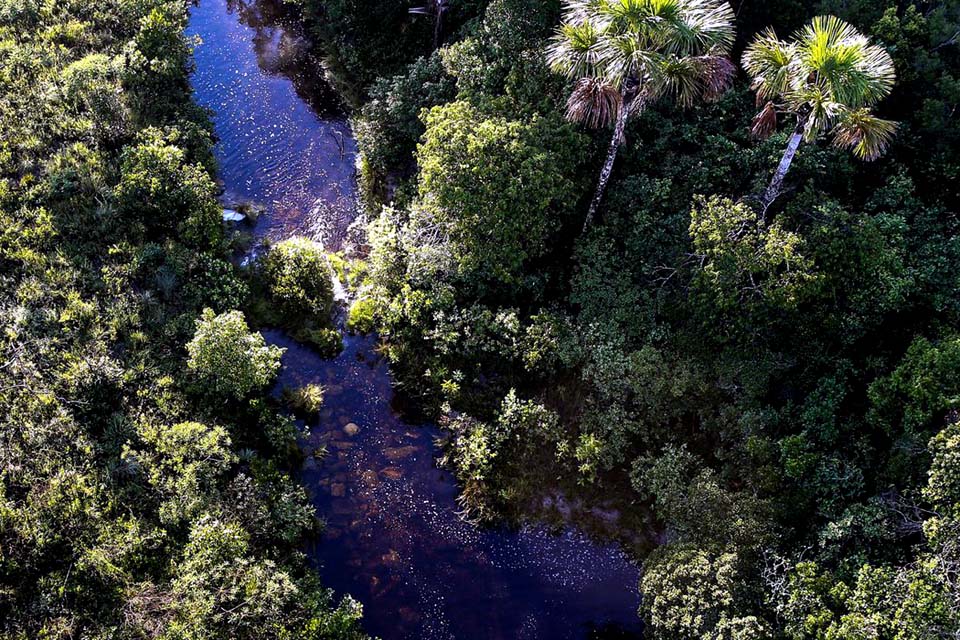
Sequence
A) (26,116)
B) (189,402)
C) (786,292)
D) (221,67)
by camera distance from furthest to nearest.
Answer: (221,67) → (26,116) → (189,402) → (786,292)

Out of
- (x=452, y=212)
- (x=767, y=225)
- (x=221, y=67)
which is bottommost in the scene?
(x=452, y=212)

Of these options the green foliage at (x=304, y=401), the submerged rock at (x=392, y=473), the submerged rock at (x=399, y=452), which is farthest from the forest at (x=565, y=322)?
the submerged rock at (x=392, y=473)

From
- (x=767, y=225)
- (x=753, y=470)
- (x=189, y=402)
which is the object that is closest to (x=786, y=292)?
(x=767, y=225)

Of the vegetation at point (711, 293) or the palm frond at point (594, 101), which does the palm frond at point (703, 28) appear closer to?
the vegetation at point (711, 293)

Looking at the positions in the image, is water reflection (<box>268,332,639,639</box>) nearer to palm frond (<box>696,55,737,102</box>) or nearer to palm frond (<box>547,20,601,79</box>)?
palm frond (<box>547,20,601,79</box>)

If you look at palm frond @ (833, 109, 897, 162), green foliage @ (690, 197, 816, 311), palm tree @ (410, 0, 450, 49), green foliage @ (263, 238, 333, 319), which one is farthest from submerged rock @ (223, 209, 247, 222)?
palm frond @ (833, 109, 897, 162)

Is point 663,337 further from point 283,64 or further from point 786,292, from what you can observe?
point 283,64
